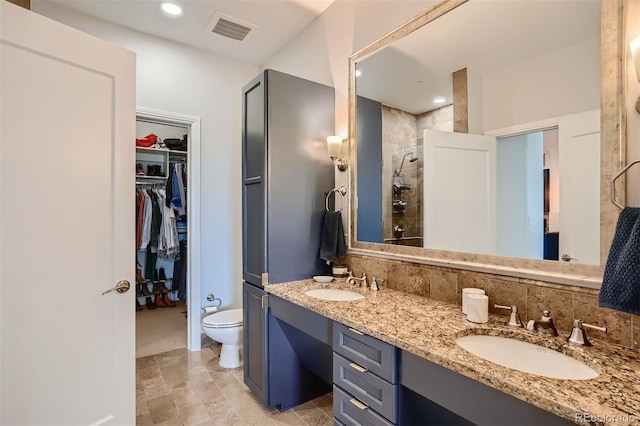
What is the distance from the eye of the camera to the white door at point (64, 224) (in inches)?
51.9

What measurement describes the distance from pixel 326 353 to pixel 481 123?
1676 mm

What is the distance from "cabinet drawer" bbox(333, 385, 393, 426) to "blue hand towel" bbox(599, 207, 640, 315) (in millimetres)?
859

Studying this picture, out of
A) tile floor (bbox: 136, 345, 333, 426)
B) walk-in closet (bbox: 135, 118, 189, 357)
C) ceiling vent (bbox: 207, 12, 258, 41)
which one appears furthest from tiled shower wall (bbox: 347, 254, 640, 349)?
walk-in closet (bbox: 135, 118, 189, 357)

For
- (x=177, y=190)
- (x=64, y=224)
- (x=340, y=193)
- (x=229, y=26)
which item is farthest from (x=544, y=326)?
(x=177, y=190)

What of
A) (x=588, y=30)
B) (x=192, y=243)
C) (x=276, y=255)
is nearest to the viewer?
(x=588, y=30)

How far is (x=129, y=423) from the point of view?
5.47 ft

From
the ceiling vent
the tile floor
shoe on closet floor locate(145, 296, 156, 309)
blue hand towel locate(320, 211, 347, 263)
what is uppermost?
the ceiling vent

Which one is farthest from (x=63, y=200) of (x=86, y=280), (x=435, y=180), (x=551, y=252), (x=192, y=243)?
(x=551, y=252)

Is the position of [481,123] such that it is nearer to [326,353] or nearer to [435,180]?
[435,180]

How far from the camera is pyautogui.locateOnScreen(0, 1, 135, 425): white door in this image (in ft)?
4.33

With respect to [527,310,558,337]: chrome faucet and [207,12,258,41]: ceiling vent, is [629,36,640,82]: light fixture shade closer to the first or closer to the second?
[527,310,558,337]: chrome faucet

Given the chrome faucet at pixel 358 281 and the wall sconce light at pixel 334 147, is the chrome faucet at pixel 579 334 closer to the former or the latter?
the chrome faucet at pixel 358 281

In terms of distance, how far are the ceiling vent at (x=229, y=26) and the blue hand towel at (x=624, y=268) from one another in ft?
9.09

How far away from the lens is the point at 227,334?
2637 millimetres
